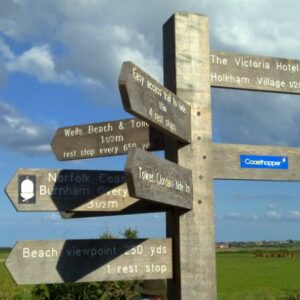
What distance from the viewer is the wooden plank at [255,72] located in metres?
4.96

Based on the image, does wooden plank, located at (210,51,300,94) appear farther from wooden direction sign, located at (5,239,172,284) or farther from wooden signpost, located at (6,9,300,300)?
wooden direction sign, located at (5,239,172,284)

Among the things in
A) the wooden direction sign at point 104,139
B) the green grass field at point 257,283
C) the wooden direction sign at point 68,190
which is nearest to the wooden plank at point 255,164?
the wooden direction sign at point 104,139

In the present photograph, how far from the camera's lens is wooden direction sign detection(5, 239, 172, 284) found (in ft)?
13.9

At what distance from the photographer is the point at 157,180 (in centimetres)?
379

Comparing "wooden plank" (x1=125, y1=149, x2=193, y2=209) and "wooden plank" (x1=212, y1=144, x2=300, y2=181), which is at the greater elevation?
"wooden plank" (x1=212, y1=144, x2=300, y2=181)

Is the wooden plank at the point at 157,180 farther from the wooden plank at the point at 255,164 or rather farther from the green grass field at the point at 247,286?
the green grass field at the point at 247,286

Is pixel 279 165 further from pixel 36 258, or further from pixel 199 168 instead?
pixel 36 258

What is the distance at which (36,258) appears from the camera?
167 inches

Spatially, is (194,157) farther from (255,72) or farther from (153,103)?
(255,72)

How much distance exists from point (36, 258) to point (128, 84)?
1.51m

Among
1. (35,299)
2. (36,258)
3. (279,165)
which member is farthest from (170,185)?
(35,299)

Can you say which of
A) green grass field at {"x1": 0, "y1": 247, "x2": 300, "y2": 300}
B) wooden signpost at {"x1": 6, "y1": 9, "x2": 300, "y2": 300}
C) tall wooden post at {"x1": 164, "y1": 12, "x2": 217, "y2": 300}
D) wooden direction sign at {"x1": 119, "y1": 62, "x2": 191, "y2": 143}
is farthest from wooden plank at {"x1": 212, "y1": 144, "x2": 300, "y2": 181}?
green grass field at {"x1": 0, "y1": 247, "x2": 300, "y2": 300}

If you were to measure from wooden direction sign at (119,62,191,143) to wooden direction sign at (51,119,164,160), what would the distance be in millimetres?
445

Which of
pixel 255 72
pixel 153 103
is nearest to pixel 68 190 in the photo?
pixel 153 103
